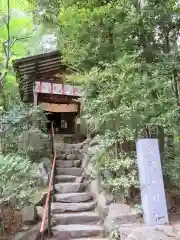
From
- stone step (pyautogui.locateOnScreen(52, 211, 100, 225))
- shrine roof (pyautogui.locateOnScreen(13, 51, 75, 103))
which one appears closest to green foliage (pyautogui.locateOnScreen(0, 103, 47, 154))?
shrine roof (pyautogui.locateOnScreen(13, 51, 75, 103))

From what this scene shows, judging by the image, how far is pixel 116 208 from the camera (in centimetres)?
462

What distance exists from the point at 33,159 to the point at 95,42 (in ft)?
13.1

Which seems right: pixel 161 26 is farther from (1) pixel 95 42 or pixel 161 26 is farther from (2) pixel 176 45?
(1) pixel 95 42

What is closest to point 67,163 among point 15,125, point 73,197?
point 73,197

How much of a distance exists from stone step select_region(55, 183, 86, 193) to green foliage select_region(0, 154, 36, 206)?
192 cm

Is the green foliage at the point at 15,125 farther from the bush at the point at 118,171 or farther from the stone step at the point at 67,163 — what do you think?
the bush at the point at 118,171

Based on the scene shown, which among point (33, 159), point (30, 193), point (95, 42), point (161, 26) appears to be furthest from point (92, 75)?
point (33, 159)

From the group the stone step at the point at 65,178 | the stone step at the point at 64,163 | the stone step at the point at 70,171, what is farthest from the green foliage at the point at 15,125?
the stone step at the point at 65,178

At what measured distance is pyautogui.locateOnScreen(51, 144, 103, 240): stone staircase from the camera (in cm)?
464

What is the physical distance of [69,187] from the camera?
20.6 feet

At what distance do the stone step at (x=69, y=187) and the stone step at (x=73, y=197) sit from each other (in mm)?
244

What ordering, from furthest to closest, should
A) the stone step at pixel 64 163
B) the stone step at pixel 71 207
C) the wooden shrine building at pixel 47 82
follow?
1. the wooden shrine building at pixel 47 82
2. the stone step at pixel 64 163
3. the stone step at pixel 71 207

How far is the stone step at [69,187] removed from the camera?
20.4ft

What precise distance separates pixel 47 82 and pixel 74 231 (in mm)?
6886
